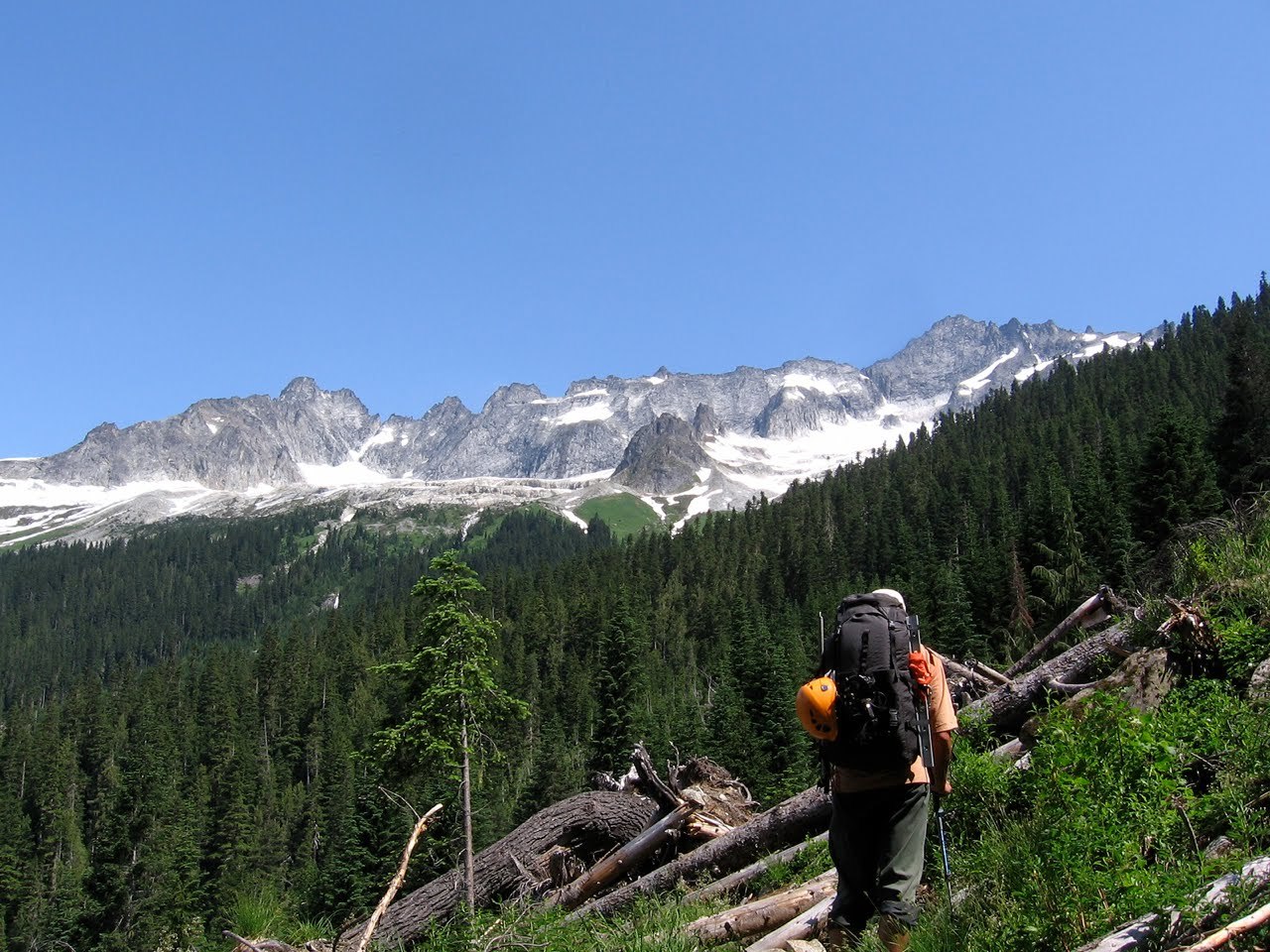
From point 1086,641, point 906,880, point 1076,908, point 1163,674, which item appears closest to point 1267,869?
point 1076,908

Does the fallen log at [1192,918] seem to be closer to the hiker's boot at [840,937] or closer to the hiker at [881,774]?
the hiker at [881,774]

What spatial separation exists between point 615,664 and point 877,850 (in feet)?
136

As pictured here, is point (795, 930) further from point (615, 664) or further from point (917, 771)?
point (615, 664)

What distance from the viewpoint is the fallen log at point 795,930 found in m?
6.47

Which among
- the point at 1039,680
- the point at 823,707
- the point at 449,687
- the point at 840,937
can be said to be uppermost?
the point at 823,707

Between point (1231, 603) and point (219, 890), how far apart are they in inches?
2605

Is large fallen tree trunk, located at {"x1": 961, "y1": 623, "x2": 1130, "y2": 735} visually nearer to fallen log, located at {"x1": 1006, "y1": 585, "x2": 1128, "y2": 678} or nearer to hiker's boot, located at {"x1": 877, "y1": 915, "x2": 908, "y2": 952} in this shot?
fallen log, located at {"x1": 1006, "y1": 585, "x2": 1128, "y2": 678}

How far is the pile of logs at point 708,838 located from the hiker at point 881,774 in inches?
56.7

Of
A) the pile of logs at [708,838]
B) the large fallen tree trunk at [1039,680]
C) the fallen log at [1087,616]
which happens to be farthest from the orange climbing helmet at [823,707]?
the fallen log at [1087,616]

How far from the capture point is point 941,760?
5.41 meters

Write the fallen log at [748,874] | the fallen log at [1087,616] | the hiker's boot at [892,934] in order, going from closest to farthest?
the hiker's boot at [892,934] → the fallen log at [748,874] → the fallen log at [1087,616]

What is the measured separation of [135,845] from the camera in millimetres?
57594

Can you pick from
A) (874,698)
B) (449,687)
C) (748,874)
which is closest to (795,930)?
(748,874)

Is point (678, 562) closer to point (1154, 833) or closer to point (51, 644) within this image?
point (1154, 833)
